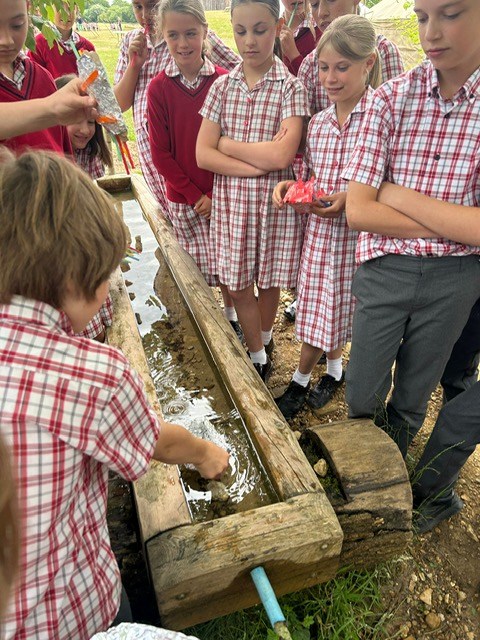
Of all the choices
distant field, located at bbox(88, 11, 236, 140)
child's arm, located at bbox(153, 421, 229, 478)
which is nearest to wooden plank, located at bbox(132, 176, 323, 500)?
child's arm, located at bbox(153, 421, 229, 478)

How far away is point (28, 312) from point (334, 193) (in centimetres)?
175

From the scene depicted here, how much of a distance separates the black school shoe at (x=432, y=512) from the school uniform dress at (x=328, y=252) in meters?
0.93

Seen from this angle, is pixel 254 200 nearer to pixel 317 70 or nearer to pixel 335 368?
pixel 317 70

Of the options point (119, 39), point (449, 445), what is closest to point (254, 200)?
point (449, 445)

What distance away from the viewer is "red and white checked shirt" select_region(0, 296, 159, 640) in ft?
2.86

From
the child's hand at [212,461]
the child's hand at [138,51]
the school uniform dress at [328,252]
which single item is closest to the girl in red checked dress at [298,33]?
the school uniform dress at [328,252]

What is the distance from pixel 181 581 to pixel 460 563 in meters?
1.49

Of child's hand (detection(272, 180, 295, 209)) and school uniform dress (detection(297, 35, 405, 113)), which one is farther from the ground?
school uniform dress (detection(297, 35, 405, 113))

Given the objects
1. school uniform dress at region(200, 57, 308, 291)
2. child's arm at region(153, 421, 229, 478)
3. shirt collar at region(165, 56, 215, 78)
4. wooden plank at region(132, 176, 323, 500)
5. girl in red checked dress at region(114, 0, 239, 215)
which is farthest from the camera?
girl in red checked dress at region(114, 0, 239, 215)

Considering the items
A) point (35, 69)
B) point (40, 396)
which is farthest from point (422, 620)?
point (35, 69)

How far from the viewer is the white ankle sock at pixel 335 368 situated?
2.94 m

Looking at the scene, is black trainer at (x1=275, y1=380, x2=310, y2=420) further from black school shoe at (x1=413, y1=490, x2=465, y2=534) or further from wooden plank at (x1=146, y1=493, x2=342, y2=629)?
wooden plank at (x1=146, y1=493, x2=342, y2=629)

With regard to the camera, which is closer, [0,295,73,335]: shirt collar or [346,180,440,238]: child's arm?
[0,295,73,335]: shirt collar

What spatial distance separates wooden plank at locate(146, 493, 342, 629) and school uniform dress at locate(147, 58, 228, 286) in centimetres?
209
